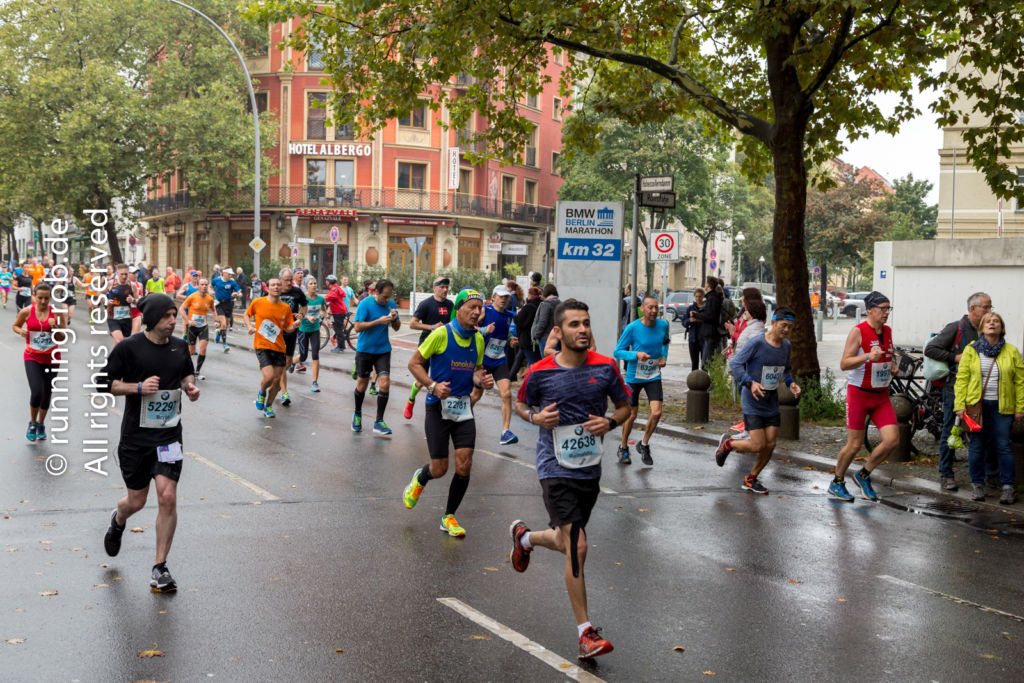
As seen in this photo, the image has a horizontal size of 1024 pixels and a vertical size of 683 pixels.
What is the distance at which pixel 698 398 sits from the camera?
1410 centimetres

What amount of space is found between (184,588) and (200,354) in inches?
454

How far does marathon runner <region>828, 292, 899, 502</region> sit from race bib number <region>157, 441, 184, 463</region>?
554 centimetres

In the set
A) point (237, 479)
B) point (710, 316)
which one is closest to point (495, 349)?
point (237, 479)

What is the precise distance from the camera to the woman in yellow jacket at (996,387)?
9.13 metres

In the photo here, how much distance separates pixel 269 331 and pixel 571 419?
8547mm

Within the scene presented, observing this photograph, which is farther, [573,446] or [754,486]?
[754,486]

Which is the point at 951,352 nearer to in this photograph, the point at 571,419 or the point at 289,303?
the point at 571,419

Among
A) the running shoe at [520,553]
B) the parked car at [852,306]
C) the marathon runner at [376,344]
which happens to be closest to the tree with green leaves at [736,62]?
the marathon runner at [376,344]

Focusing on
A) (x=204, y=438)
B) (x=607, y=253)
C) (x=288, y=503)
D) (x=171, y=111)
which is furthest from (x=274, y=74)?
(x=288, y=503)

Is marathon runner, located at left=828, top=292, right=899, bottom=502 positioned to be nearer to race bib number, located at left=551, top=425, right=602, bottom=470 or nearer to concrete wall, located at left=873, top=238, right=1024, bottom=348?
race bib number, located at left=551, top=425, right=602, bottom=470

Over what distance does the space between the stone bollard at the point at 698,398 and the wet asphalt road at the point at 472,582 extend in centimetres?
357

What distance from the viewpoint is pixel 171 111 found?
1705 inches

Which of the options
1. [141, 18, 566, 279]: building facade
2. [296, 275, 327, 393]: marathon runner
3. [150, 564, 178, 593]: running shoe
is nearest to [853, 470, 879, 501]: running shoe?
[150, 564, 178, 593]: running shoe

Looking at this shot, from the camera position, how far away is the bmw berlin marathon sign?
1609cm
